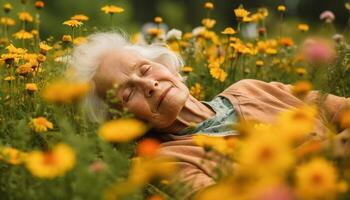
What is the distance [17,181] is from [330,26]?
2783 millimetres

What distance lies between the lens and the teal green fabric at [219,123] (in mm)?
2824

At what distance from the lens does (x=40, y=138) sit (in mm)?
2729

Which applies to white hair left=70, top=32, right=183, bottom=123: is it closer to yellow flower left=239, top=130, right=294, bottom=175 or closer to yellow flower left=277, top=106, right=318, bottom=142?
yellow flower left=277, top=106, right=318, bottom=142

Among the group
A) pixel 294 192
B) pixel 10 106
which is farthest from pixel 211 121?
pixel 294 192

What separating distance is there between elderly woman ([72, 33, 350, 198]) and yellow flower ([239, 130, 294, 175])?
996 mm

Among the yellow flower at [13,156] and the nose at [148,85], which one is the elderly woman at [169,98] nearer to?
the nose at [148,85]

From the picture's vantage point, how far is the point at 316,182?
1541 mm

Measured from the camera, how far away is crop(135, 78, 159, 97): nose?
2719mm

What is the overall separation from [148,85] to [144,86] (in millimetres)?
23

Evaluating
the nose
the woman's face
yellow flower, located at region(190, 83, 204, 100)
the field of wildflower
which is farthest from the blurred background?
the nose

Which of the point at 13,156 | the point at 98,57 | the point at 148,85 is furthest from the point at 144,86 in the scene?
the point at 13,156

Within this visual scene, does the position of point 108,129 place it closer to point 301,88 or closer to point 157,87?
point 301,88

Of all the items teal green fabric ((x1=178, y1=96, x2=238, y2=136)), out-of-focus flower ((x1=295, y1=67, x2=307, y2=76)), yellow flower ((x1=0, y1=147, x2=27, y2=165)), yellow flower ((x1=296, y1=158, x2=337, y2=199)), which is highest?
yellow flower ((x1=296, y1=158, x2=337, y2=199))

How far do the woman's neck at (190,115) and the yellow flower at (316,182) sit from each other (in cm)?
130
